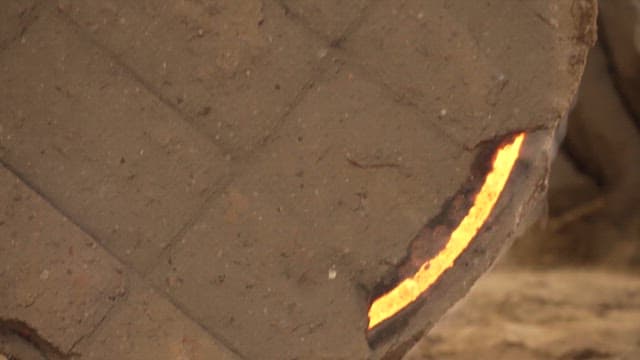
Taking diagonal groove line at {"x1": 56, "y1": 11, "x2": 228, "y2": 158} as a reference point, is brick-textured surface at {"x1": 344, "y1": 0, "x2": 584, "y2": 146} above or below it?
above

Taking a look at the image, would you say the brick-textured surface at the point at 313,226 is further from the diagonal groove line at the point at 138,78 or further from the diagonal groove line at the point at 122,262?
the diagonal groove line at the point at 138,78

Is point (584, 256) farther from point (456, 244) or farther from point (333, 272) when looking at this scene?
point (333, 272)

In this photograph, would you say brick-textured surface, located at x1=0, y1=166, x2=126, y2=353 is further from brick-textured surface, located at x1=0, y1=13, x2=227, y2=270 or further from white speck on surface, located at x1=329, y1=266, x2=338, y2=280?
white speck on surface, located at x1=329, y1=266, x2=338, y2=280

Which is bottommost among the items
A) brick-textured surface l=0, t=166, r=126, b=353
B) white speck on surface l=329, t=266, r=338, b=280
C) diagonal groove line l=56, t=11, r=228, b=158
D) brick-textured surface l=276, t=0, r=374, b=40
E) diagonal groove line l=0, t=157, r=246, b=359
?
brick-textured surface l=0, t=166, r=126, b=353

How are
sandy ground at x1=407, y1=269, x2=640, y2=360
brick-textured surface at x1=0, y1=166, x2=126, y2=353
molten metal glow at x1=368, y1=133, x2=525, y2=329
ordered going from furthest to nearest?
sandy ground at x1=407, y1=269, x2=640, y2=360 → molten metal glow at x1=368, y1=133, x2=525, y2=329 → brick-textured surface at x1=0, y1=166, x2=126, y2=353

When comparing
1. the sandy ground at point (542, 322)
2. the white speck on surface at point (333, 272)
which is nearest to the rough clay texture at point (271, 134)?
the white speck on surface at point (333, 272)

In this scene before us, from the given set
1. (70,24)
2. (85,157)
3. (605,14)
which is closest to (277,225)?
(85,157)

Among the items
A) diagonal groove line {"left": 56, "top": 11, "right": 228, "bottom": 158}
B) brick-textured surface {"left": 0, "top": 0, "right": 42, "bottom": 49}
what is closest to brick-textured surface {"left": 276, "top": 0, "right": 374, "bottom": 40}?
diagonal groove line {"left": 56, "top": 11, "right": 228, "bottom": 158}

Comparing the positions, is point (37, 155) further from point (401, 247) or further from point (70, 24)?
point (401, 247)
